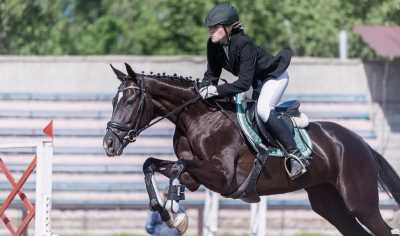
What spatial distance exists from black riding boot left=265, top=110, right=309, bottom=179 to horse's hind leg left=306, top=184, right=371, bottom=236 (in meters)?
0.71

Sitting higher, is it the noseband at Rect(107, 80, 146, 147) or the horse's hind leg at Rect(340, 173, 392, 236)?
the noseband at Rect(107, 80, 146, 147)

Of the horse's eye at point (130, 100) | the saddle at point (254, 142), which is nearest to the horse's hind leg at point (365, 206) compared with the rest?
the saddle at point (254, 142)

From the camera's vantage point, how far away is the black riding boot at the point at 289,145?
27.0ft

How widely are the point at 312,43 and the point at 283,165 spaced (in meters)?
10.6

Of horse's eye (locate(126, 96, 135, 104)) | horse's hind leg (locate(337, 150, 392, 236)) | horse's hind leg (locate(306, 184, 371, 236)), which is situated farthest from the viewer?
horse's hind leg (locate(306, 184, 371, 236))

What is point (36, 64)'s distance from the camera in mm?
11828

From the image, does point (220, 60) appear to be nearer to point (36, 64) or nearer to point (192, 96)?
point (192, 96)

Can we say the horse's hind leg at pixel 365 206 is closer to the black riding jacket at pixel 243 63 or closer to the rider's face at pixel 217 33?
the black riding jacket at pixel 243 63

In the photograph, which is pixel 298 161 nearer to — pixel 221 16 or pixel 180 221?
pixel 180 221

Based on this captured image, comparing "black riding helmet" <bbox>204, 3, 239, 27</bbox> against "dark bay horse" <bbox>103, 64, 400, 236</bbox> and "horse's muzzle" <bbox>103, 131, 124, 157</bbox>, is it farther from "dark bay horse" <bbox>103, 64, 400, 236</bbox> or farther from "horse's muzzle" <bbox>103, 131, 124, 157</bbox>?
"horse's muzzle" <bbox>103, 131, 124, 157</bbox>

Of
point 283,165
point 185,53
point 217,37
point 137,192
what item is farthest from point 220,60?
point 185,53

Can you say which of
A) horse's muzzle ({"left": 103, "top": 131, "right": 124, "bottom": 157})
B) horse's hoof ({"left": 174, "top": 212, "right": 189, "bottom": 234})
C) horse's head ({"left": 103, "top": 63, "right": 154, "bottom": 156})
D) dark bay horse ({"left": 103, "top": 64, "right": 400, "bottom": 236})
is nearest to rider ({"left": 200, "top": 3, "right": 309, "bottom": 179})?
dark bay horse ({"left": 103, "top": 64, "right": 400, "bottom": 236})

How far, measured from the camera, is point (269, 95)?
8203 millimetres

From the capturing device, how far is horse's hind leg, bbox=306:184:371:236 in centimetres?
899
